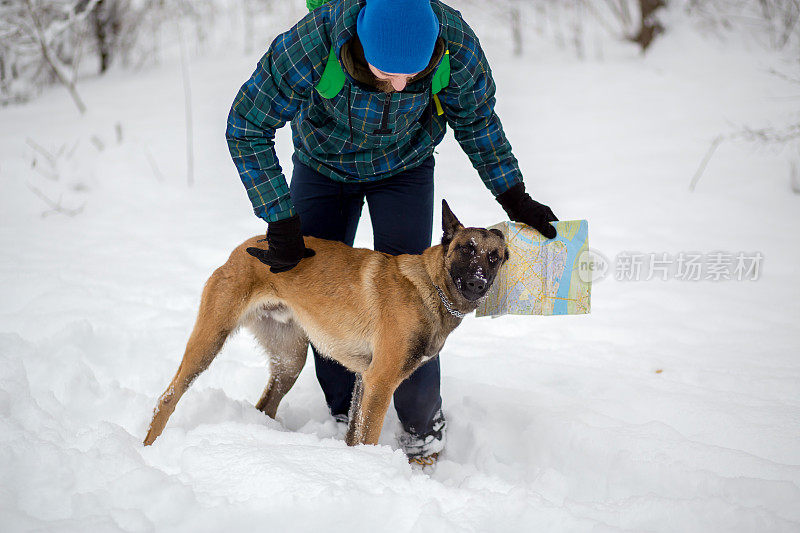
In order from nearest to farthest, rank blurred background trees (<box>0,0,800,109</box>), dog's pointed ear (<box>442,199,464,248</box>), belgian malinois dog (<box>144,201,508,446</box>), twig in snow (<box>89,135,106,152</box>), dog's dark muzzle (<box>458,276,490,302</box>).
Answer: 1. dog's dark muzzle (<box>458,276,490,302</box>)
2. belgian malinois dog (<box>144,201,508,446</box>)
3. dog's pointed ear (<box>442,199,464,248</box>)
4. twig in snow (<box>89,135,106,152</box>)
5. blurred background trees (<box>0,0,800,109</box>)

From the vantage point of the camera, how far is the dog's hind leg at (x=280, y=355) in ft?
9.73

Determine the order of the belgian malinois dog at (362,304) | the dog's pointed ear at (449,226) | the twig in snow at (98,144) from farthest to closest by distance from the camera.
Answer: the twig in snow at (98,144)
the dog's pointed ear at (449,226)
the belgian malinois dog at (362,304)

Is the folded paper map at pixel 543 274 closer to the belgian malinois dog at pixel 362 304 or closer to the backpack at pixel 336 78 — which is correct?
the belgian malinois dog at pixel 362 304

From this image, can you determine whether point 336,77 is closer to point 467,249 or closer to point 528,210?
point 467,249

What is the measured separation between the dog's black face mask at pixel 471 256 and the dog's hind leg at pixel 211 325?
1.03 metres

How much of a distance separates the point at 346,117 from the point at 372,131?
0.13 m

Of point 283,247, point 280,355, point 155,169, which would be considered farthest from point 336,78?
point 155,169

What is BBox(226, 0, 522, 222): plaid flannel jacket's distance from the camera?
2.15 m

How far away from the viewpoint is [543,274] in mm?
2713

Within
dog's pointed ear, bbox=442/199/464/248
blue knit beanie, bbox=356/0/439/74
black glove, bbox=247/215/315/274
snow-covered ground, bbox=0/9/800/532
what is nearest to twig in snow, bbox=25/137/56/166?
snow-covered ground, bbox=0/9/800/532

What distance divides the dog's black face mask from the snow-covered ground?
2.63 feet

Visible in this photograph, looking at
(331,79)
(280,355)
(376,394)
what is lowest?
(280,355)

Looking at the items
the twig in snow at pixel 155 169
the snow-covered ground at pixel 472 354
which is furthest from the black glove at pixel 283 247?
the twig in snow at pixel 155 169

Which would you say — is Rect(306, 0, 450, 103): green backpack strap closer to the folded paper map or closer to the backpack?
the backpack
